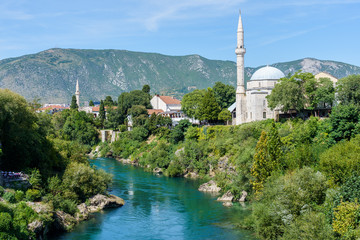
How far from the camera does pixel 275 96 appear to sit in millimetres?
53531

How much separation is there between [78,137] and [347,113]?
62.2m

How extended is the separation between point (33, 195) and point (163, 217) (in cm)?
1097

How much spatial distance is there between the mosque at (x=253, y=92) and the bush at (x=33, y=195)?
120 ft

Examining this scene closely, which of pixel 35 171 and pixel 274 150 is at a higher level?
pixel 274 150

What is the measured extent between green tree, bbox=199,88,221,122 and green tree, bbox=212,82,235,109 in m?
5.28

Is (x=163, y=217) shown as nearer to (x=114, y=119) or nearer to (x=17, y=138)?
(x=17, y=138)

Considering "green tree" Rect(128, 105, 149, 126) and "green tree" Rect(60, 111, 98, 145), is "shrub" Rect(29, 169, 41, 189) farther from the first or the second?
"green tree" Rect(60, 111, 98, 145)

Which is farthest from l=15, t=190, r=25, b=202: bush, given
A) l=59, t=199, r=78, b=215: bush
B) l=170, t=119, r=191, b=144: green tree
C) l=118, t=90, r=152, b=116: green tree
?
l=118, t=90, r=152, b=116: green tree

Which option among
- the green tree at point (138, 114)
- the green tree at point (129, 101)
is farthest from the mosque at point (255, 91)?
the green tree at point (129, 101)

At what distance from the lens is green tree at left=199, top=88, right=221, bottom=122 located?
70.7 meters

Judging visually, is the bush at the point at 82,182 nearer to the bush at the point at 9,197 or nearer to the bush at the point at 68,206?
the bush at the point at 68,206

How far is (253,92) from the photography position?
61969mm

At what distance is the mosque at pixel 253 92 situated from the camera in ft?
202

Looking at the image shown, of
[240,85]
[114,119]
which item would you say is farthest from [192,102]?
[114,119]
